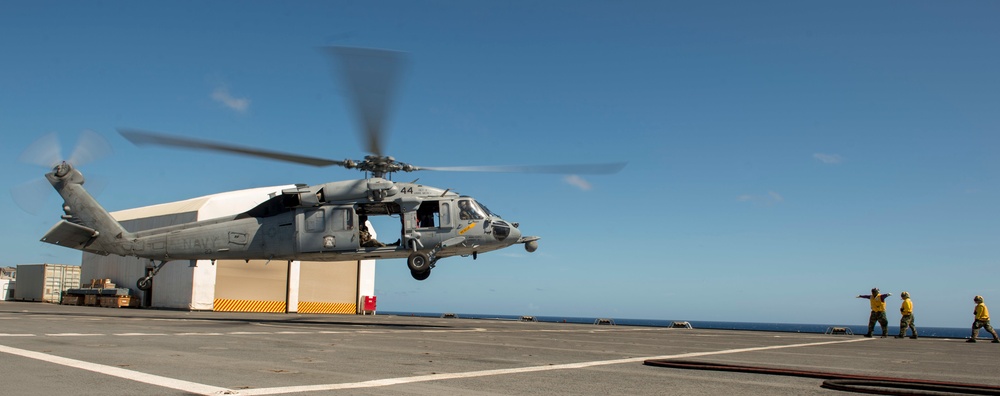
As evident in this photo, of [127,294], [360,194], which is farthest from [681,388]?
[127,294]

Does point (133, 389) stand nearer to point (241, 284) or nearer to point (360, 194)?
point (360, 194)

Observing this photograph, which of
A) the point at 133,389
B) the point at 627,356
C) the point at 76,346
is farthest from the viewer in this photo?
the point at 627,356

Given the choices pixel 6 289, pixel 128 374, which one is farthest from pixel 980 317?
pixel 6 289

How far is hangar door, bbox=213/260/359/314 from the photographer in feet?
141

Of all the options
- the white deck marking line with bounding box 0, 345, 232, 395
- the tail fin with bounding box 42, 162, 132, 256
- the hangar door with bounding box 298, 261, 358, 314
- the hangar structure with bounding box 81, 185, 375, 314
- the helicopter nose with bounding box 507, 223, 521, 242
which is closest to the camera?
the white deck marking line with bounding box 0, 345, 232, 395

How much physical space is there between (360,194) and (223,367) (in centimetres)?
1499

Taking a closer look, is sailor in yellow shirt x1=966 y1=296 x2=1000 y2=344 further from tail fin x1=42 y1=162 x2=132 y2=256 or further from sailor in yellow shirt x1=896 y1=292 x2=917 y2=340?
tail fin x1=42 y1=162 x2=132 y2=256

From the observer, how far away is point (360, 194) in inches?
917

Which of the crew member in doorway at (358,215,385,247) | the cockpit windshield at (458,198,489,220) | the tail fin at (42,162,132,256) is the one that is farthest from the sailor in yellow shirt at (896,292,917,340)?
the tail fin at (42,162,132,256)

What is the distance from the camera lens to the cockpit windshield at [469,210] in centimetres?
2370

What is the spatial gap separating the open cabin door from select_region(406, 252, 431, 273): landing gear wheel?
194 centimetres

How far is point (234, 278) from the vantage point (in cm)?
4338

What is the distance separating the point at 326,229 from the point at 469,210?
4.80m

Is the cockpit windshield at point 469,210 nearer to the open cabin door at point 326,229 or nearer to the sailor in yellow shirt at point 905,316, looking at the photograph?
the open cabin door at point 326,229
